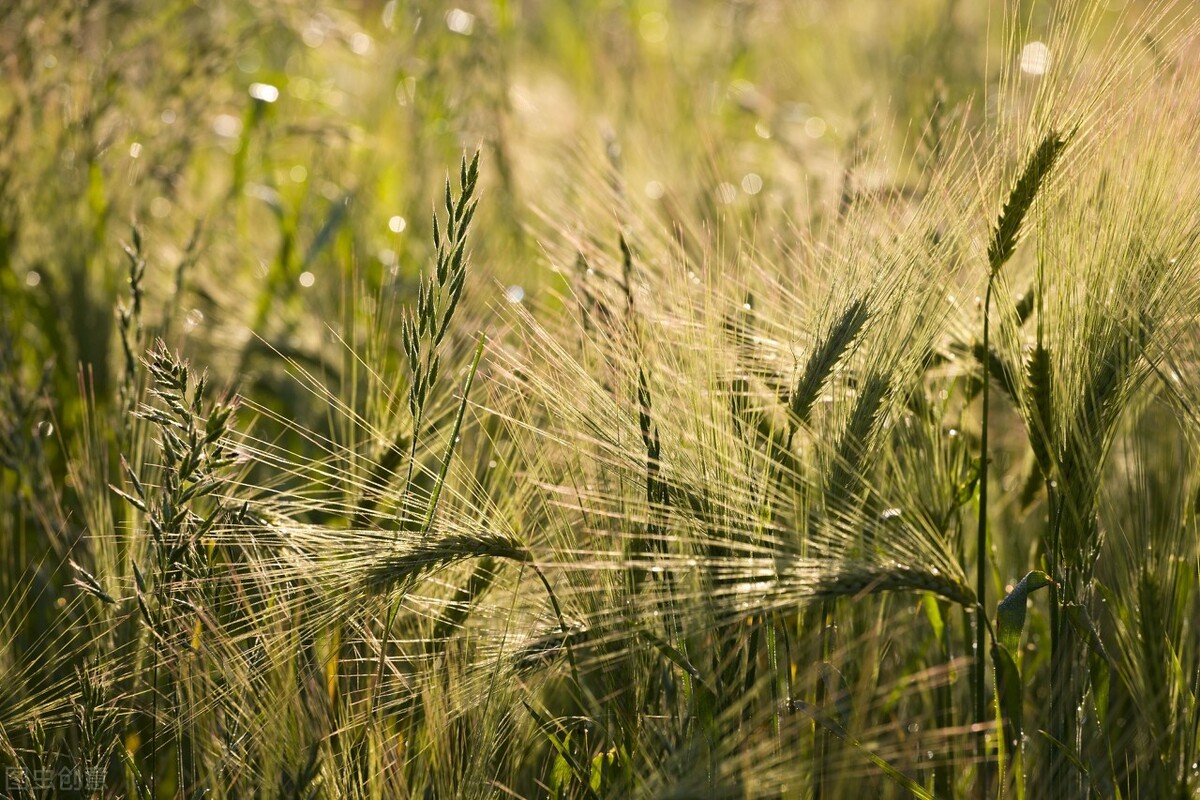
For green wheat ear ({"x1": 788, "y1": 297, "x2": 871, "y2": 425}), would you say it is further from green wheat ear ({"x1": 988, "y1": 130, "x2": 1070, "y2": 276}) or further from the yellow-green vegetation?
green wheat ear ({"x1": 988, "y1": 130, "x2": 1070, "y2": 276})

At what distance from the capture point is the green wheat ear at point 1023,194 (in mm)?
1011

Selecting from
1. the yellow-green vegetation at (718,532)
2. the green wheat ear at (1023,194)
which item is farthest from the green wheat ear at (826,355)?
the green wheat ear at (1023,194)

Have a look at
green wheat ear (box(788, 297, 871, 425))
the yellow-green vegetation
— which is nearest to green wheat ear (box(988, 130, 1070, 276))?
the yellow-green vegetation

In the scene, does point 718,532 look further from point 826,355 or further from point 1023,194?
point 1023,194

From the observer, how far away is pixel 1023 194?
3.31ft

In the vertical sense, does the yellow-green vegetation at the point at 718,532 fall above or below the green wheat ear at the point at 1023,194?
below

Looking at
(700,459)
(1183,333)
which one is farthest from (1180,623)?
(700,459)

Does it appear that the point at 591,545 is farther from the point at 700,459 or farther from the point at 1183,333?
the point at 1183,333

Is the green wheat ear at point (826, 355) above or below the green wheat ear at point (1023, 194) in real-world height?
below

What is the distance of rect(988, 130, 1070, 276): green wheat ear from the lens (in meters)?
1.01

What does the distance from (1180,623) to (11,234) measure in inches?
77.5

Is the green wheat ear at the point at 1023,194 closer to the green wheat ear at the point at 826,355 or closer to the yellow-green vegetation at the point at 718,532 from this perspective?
the yellow-green vegetation at the point at 718,532

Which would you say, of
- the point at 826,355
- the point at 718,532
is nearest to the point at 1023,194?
the point at 826,355

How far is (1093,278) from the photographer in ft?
3.32
